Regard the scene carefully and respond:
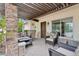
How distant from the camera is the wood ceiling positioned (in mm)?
2617

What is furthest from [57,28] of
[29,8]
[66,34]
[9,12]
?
[9,12]

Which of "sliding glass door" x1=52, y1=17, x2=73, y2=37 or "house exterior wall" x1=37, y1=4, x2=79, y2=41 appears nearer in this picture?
"house exterior wall" x1=37, y1=4, x2=79, y2=41

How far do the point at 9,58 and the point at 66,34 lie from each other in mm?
1900

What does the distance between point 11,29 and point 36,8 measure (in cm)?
91

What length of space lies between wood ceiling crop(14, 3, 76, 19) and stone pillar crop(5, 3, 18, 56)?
0.18m

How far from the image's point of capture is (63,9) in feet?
9.40

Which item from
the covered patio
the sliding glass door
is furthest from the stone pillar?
the sliding glass door

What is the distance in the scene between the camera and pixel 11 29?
2.62m

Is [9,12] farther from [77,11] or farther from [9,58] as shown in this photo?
[77,11]

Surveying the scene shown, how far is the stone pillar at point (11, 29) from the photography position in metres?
2.55

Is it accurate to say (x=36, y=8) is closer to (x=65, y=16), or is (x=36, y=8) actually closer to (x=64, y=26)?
(x=65, y=16)

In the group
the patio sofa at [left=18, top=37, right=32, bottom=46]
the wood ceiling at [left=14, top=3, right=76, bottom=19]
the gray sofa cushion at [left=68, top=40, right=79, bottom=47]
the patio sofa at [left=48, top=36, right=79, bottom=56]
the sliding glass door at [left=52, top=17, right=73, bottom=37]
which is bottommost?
the patio sofa at [left=48, top=36, right=79, bottom=56]

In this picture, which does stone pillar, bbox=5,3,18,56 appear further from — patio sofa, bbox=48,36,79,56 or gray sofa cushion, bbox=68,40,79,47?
gray sofa cushion, bbox=68,40,79,47

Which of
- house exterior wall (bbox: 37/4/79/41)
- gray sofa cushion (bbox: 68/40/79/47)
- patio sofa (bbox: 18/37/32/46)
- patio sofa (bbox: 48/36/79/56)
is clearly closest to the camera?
patio sofa (bbox: 48/36/79/56)
